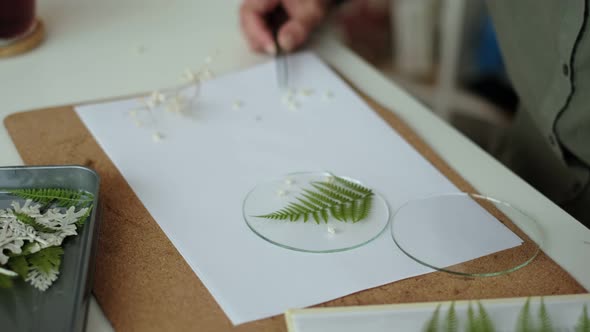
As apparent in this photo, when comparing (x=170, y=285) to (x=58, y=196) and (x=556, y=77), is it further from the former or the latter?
(x=556, y=77)

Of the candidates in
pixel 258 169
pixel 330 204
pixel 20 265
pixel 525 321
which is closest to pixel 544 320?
pixel 525 321

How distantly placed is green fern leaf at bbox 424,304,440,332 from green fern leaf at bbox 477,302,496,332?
33 mm

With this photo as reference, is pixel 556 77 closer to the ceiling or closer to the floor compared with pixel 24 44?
closer to the ceiling

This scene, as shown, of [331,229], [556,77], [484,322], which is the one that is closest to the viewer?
[484,322]

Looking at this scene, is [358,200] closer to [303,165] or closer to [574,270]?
[303,165]

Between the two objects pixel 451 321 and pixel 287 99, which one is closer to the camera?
pixel 451 321

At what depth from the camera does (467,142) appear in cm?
81

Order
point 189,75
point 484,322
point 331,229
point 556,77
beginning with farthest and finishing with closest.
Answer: point 189,75
point 556,77
point 331,229
point 484,322

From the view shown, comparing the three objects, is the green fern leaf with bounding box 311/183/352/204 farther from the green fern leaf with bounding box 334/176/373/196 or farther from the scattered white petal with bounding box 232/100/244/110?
the scattered white petal with bounding box 232/100/244/110

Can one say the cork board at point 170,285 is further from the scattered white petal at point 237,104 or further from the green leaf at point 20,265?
the scattered white petal at point 237,104

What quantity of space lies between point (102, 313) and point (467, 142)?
1.52 ft

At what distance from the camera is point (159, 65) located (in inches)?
38.2

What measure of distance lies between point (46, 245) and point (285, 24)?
0.53 meters

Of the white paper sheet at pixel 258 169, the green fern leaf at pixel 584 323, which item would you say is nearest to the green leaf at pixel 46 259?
the white paper sheet at pixel 258 169
